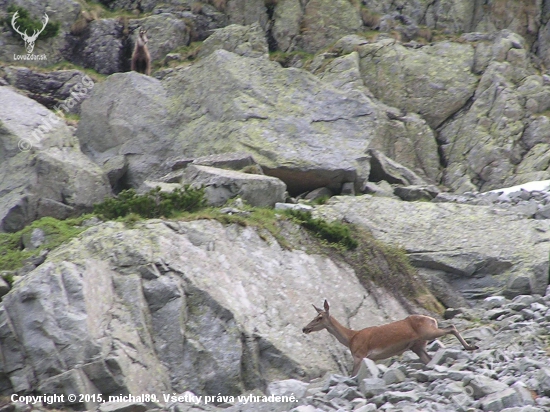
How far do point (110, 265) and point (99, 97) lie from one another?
1320 cm

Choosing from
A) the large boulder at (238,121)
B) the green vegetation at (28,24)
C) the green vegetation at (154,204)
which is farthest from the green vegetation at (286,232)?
the green vegetation at (28,24)

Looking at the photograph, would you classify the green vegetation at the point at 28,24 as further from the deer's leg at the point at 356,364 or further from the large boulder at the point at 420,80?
the deer's leg at the point at 356,364

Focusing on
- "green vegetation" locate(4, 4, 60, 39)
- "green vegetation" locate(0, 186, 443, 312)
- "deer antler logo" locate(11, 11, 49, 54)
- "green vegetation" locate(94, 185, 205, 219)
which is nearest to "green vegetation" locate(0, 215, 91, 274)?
"green vegetation" locate(0, 186, 443, 312)

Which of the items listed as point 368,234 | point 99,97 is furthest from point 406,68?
point 368,234

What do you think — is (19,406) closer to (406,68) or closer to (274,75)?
(274,75)

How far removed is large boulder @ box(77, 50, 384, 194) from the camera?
77.4ft

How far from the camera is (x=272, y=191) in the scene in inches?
810

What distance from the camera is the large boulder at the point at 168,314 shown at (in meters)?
13.2

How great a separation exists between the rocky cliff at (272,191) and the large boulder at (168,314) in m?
0.04

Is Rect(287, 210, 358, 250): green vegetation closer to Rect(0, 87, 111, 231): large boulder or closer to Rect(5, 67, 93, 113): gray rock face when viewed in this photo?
Rect(0, 87, 111, 231): large boulder

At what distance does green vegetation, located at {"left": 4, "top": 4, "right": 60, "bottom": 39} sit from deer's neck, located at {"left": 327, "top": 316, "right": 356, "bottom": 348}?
27.0 meters

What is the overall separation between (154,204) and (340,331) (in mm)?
5183

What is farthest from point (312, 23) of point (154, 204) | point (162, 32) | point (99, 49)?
point (154, 204)

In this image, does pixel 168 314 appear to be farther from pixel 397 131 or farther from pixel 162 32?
pixel 162 32
